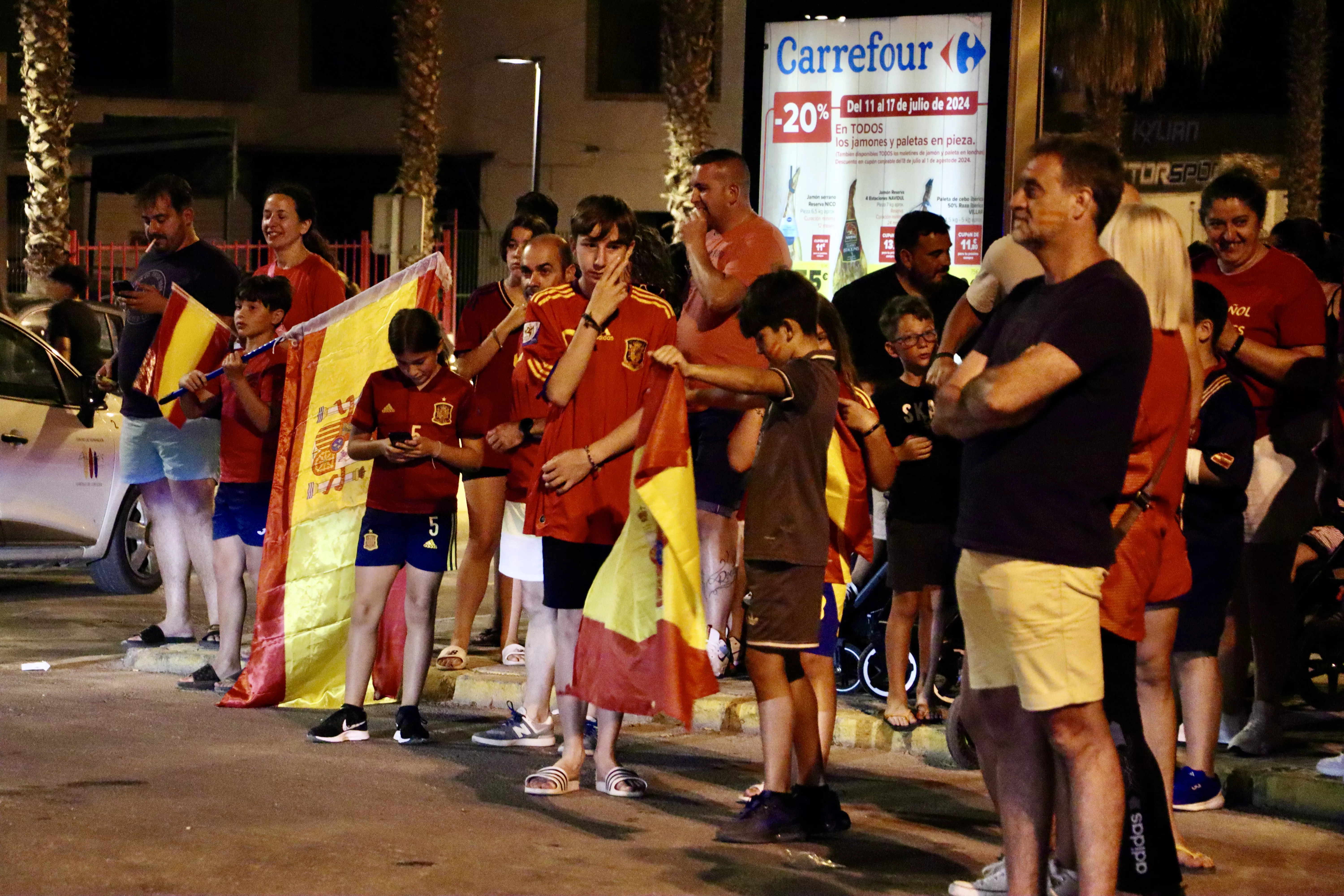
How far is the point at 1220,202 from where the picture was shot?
7.27 metres

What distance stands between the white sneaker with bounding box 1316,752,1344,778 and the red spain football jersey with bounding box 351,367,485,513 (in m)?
3.66

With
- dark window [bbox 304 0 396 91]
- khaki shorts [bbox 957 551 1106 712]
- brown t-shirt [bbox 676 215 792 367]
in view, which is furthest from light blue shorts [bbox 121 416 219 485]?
dark window [bbox 304 0 396 91]

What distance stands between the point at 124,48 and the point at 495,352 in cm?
3279

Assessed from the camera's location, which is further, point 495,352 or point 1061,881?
point 495,352

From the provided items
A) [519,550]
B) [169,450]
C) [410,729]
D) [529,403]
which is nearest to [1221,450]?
[529,403]

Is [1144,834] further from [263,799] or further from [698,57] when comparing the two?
[698,57]

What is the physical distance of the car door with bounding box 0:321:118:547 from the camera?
11.7 m

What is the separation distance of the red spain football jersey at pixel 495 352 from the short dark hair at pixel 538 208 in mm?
390

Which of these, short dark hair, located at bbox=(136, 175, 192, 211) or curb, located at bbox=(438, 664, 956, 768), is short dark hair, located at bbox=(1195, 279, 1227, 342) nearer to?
curb, located at bbox=(438, 664, 956, 768)

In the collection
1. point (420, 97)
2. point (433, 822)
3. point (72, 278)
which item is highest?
point (420, 97)

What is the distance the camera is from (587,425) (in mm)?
6801

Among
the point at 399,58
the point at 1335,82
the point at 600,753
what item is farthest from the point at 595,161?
the point at 600,753

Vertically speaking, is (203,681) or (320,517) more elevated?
(320,517)

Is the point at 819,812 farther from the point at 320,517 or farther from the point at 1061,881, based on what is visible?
the point at 320,517
